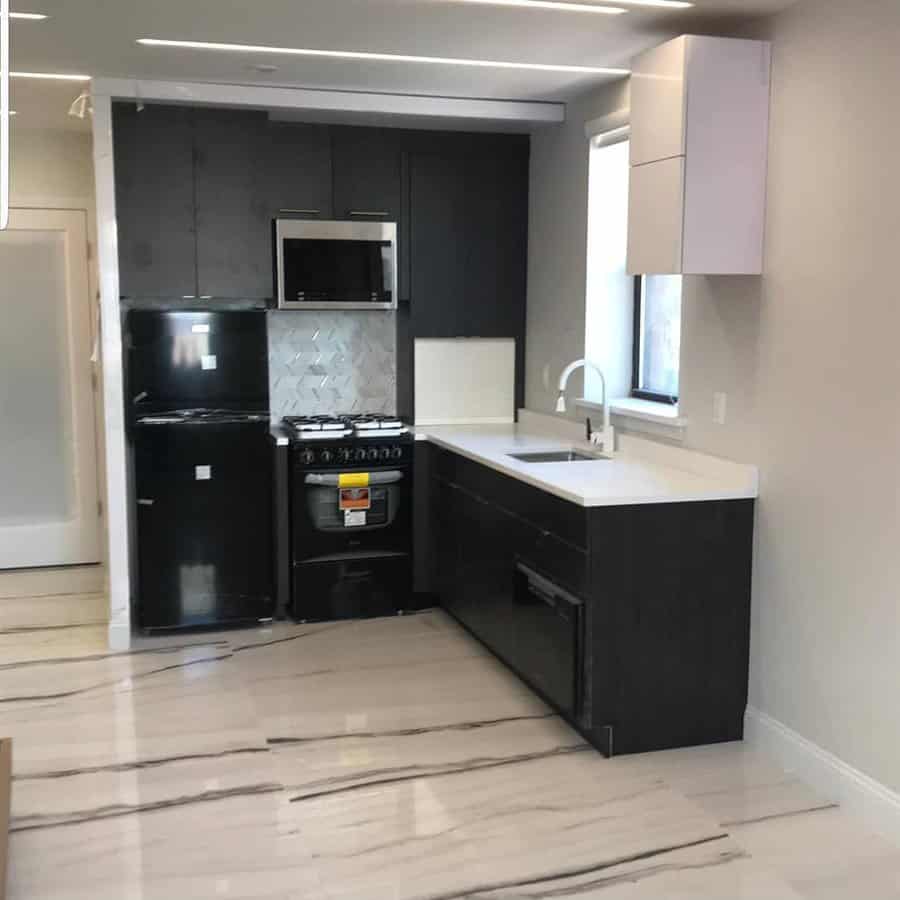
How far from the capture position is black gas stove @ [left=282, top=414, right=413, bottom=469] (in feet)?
16.1

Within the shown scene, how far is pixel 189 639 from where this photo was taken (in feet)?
15.9

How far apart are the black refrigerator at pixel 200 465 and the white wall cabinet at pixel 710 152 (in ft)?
7.16

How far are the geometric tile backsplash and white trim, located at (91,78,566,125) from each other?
1122mm

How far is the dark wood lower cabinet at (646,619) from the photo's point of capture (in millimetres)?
3465

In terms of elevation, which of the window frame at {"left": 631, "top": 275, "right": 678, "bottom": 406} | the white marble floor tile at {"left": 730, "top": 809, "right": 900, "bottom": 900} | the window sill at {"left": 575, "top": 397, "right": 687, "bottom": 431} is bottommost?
the white marble floor tile at {"left": 730, "top": 809, "right": 900, "bottom": 900}

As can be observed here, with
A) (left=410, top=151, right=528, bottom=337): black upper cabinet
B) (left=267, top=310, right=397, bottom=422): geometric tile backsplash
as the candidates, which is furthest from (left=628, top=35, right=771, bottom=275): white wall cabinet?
(left=267, top=310, right=397, bottom=422): geometric tile backsplash

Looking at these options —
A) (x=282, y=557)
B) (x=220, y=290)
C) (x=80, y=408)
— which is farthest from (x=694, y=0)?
(x=80, y=408)

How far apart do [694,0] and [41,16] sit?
2.10 metres

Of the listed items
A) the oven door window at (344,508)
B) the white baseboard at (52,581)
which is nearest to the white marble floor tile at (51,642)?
the white baseboard at (52,581)

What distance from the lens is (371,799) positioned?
3266mm

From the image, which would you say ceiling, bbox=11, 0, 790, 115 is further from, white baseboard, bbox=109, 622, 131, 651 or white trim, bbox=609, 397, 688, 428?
white baseboard, bbox=109, 622, 131, 651

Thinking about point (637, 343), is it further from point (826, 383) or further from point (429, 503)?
point (826, 383)

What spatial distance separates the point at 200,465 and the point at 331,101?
5.73 ft

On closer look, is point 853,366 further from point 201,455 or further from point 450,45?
point 201,455
